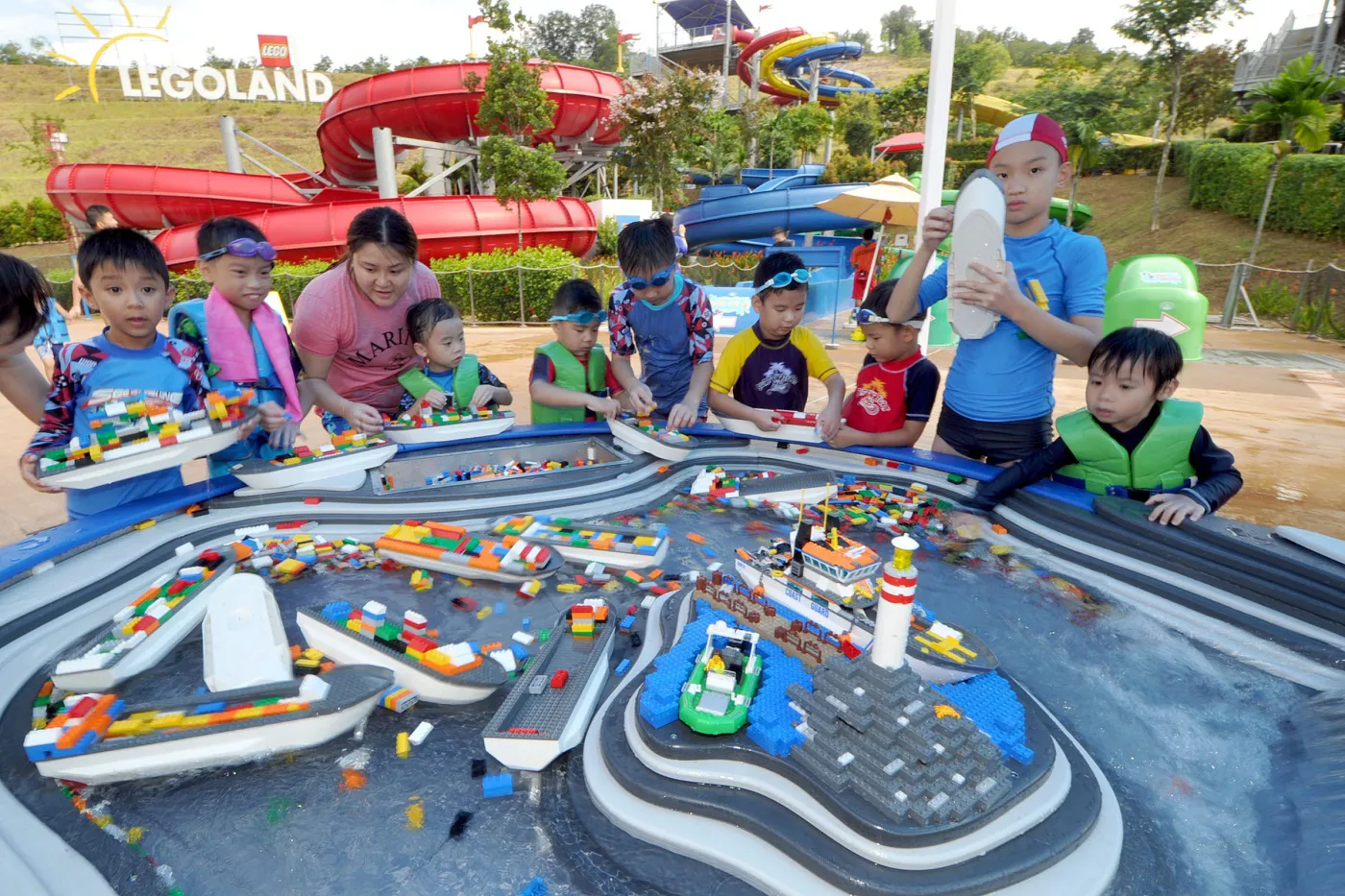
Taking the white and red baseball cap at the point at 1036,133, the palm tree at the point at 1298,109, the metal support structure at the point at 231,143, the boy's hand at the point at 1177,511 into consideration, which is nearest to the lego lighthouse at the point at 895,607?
the boy's hand at the point at 1177,511

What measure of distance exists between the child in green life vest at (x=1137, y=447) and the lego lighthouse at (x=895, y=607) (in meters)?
1.29

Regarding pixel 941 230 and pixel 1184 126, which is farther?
pixel 1184 126

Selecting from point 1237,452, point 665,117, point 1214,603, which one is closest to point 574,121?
point 665,117

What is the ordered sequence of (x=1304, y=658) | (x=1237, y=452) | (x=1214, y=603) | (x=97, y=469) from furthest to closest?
(x=1237, y=452), (x=97, y=469), (x=1214, y=603), (x=1304, y=658)

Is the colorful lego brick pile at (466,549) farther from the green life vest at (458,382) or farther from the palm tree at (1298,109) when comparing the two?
the palm tree at (1298,109)

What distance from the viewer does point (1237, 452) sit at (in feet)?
20.2

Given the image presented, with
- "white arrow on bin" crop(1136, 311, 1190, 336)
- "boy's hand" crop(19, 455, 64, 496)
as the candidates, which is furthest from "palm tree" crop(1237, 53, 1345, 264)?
"boy's hand" crop(19, 455, 64, 496)

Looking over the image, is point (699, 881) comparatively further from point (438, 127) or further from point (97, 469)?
point (438, 127)

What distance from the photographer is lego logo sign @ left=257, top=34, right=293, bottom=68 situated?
36469 mm

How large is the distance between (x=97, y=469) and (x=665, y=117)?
16891 mm

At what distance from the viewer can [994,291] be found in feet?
7.26

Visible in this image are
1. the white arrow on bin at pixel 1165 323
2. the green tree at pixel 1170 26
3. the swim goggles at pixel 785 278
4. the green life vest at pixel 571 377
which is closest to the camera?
the swim goggles at pixel 785 278

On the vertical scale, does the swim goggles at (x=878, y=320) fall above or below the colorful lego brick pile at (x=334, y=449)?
above

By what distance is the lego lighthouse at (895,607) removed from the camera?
4.16 ft
